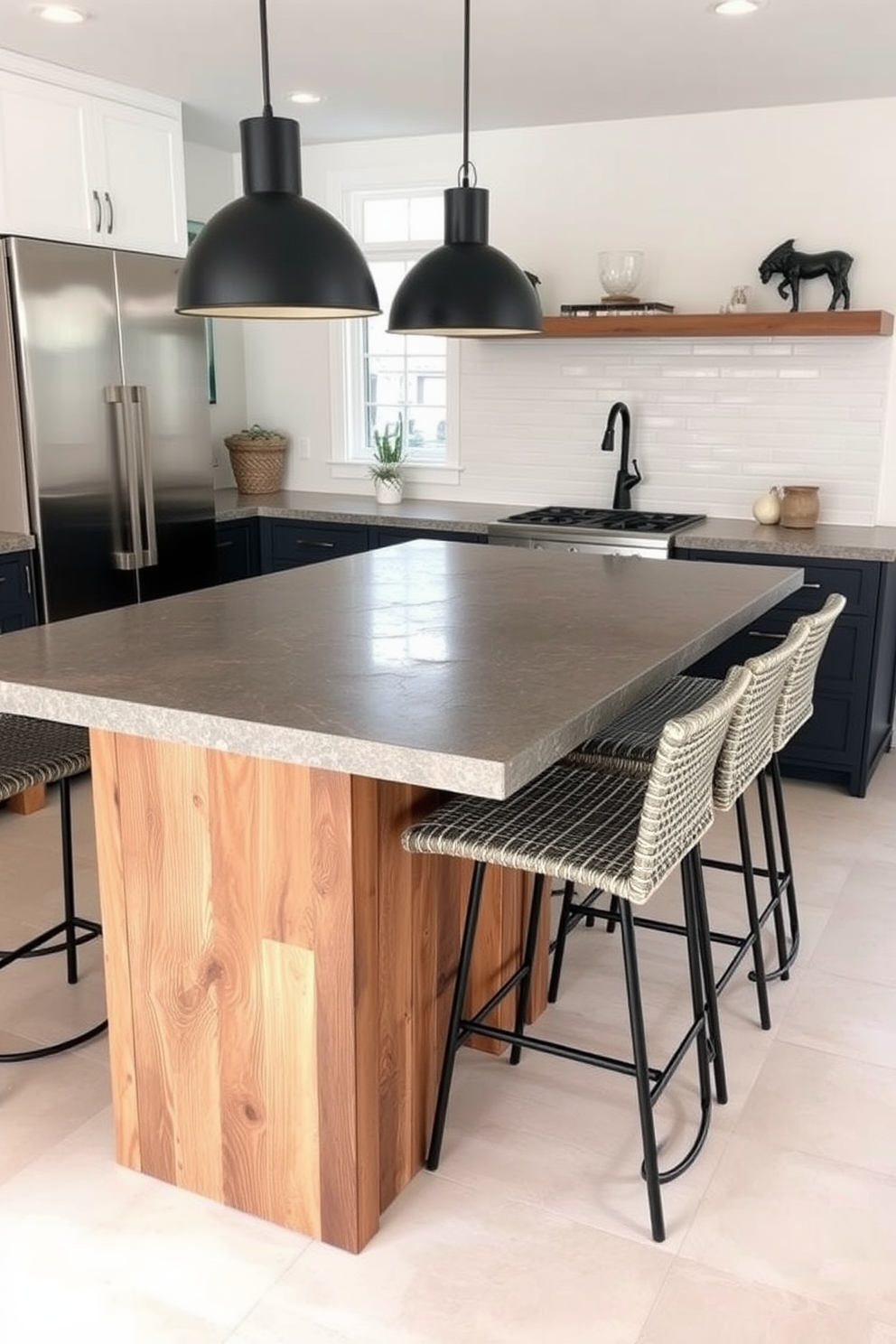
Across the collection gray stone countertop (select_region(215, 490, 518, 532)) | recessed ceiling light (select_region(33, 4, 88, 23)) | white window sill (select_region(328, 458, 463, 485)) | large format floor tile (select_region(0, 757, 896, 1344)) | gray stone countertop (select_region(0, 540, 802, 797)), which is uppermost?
recessed ceiling light (select_region(33, 4, 88, 23))

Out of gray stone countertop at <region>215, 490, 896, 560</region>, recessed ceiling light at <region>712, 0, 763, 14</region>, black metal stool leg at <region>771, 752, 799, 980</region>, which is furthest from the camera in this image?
gray stone countertop at <region>215, 490, 896, 560</region>

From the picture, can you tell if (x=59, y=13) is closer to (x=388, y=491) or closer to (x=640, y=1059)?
(x=388, y=491)

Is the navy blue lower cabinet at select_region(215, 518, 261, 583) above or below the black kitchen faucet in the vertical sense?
below

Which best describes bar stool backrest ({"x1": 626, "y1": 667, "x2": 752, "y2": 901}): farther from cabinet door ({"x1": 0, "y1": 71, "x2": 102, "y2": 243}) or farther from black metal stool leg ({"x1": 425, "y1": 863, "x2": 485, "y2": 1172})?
cabinet door ({"x1": 0, "y1": 71, "x2": 102, "y2": 243})

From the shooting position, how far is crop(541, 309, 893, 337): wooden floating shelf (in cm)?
429

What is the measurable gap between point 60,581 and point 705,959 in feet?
9.61

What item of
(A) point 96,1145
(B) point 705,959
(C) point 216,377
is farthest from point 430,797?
(C) point 216,377

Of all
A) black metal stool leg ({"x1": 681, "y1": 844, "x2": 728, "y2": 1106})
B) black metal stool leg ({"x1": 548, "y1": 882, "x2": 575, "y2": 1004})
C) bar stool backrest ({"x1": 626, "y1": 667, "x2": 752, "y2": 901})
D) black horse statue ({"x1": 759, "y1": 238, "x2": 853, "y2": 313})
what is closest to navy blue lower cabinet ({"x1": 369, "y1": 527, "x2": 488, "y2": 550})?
black horse statue ({"x1": 759, "y1": 238, "x2": 853, "y2": 313})

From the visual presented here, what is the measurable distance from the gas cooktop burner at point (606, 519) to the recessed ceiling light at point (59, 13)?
227cm

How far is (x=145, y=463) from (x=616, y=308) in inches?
77.1

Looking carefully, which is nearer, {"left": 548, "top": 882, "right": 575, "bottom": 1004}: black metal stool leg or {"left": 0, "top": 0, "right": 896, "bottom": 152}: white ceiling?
{"left": 548, "top": 882, "right": 575, "bottom": 1004}: black metal stool leg

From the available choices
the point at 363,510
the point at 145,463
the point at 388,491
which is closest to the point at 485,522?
the point at 363,510

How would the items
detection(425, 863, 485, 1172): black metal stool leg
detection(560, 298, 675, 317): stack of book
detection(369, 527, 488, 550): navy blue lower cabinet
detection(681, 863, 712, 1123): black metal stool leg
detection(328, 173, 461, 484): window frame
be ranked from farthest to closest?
1. detection(328, 173, 461, 484): window frame
2. detection(369, 527, 488, 550): navy blue lower cabinet
3. detection(560, 298, 675, 317): stack of book
4. detection(681, 863, 712, 1123): black metal stool leg
5. detection(425, 863, 485, 1172): black metal stool leg

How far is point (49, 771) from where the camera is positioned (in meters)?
2.42
